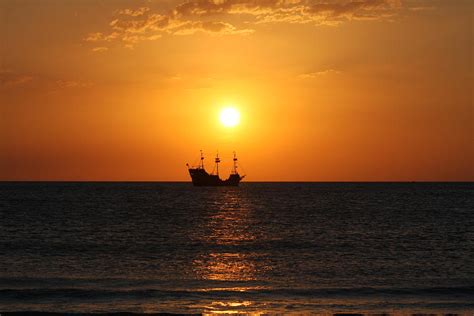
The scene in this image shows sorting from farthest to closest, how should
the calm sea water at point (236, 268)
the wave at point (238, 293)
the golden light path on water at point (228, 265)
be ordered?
the wave at point (238, 293) < the calm sea water at point (236, 268) < the golden light path on water at point (228, 265)

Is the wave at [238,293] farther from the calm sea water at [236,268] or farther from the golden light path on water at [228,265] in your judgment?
the golden light path on water at [228,265]

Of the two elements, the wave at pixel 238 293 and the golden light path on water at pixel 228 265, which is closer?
the golden light path on water at pixel 228 265

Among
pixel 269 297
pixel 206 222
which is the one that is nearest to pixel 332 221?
pixel 206 222

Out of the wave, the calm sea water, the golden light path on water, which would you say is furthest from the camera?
the wave

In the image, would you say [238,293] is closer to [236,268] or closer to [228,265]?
[236,268]

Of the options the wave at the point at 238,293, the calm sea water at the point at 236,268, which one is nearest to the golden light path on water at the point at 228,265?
the calm sea water at the point at 236,268

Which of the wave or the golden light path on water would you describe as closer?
the golden light path on water

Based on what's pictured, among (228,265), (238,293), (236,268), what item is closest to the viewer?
(238,293)

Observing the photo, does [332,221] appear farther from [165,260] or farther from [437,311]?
[437,311]

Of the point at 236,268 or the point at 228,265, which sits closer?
the point at 236,268

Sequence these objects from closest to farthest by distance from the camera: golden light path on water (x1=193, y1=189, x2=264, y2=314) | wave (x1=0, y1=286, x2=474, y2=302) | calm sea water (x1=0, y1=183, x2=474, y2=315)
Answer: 1. golden light path on water (x1=193, y1=189, x2=264, y2=314)
2. calm sea water (x1=0, y1=183, x2=474, y2=315)
3. wave (x1=0, y1=286, x2=474, y2=302)

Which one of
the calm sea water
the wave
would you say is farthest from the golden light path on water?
the wave

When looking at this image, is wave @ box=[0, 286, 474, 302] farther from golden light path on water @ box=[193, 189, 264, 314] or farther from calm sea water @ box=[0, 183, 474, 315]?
golden light path on water @ box=[193, 189, 264, 314]

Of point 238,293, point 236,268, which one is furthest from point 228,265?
point 238,293
